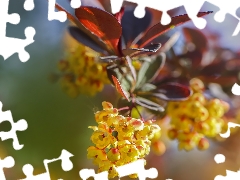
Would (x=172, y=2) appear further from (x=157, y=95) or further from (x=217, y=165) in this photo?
(x=217, y=165)

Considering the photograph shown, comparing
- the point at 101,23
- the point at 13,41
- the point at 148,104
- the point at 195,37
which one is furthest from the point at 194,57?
the point at 13,41

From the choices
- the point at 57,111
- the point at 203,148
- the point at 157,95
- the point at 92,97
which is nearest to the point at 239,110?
the point at 203,148

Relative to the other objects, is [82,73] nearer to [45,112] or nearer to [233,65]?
[45,112]

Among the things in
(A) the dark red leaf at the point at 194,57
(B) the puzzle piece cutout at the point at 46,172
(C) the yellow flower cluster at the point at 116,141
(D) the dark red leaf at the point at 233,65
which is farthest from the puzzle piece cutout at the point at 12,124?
(D) the dark red leaf at the point at 233,65

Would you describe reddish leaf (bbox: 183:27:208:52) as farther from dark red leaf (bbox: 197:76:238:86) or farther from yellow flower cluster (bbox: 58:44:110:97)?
yellow flower cluster (bbox: 58:44:110:97)

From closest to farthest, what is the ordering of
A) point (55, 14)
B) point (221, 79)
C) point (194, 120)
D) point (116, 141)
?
point (116, 141) < point (55, 14) < point (194, 120) < point (221, 79)

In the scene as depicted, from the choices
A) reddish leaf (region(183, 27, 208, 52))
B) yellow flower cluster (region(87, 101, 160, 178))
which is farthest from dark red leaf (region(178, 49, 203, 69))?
yellow flower cluster (region(87, 101, 160, 178))

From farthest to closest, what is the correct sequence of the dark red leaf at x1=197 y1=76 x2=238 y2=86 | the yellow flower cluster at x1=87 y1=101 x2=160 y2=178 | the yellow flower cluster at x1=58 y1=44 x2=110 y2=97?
the dark red leaf at x1=197 y1=76 x2=238 y2=86, the yellow flower cluster at x1=58 y1=44 x2=110 y2=97, the yellow flower cluster at x1=87 y1=101 x2=160 y2=178
